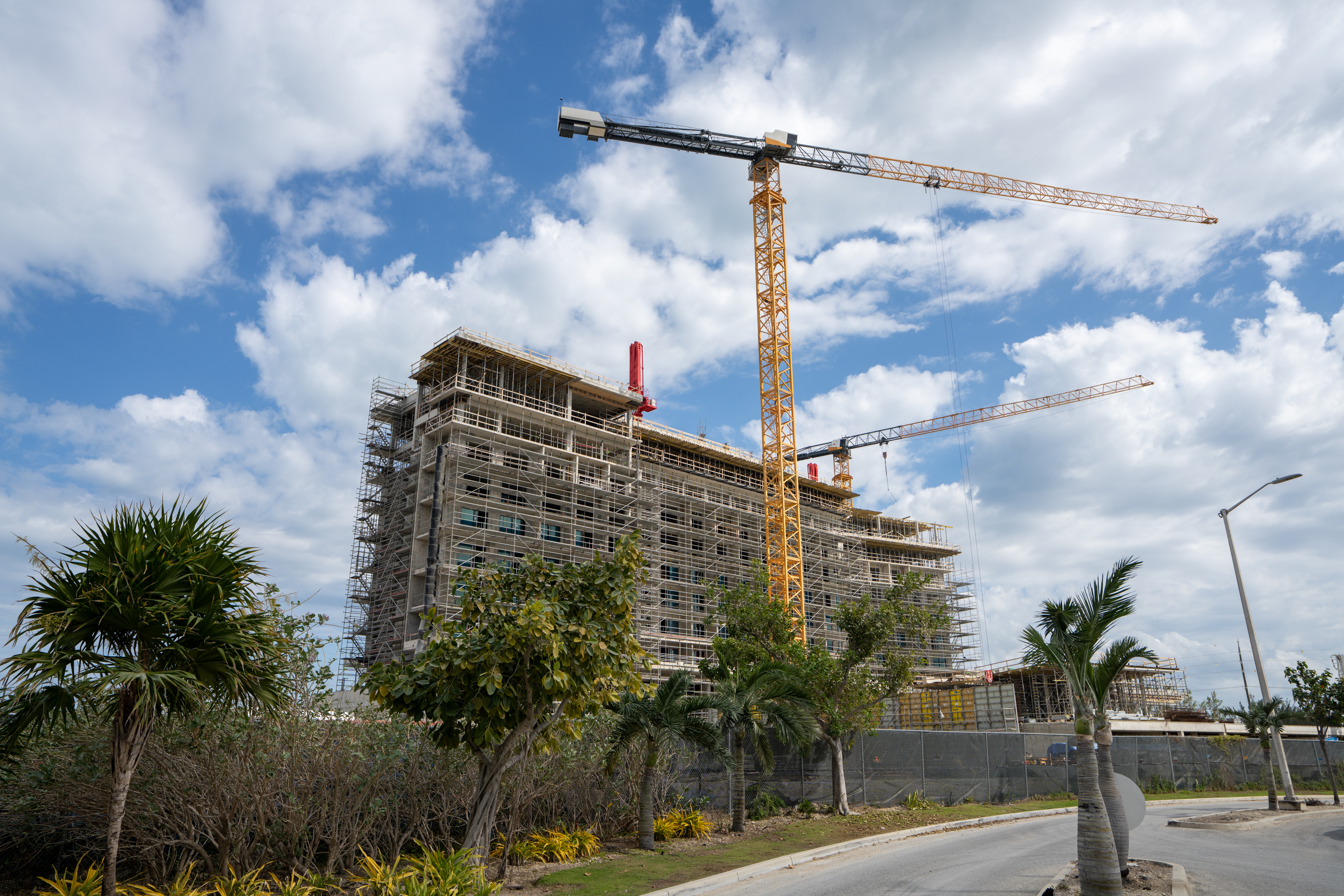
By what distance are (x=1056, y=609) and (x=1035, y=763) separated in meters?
23.6

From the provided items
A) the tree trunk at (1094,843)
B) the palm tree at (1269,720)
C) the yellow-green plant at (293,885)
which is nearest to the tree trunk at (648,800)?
the yellow-green plant at (293,885)

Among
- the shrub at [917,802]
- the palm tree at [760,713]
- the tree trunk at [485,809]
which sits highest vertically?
the palm tree at [760,713]

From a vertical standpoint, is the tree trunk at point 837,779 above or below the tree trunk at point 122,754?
below

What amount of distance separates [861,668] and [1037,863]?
12.6 m

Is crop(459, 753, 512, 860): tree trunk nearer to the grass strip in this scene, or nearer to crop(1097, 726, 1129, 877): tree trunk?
the grass strip

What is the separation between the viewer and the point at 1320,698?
27.5 meters

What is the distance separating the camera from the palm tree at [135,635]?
27.2ft

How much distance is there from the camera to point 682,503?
6981 centimetres

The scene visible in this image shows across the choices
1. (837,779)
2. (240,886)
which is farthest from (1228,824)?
(240,886)

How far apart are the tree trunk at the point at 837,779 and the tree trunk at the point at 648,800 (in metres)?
8.94

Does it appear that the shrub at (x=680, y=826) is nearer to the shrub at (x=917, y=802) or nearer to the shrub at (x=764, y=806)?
the shrub at (x=764, y=806)

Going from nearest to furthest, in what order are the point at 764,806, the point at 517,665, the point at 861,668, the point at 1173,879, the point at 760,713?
the point at 517,665
the point at 1173,879
the point at 760,713
the point at 764,806
the point at 861,668

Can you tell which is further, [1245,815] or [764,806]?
[1245,815]

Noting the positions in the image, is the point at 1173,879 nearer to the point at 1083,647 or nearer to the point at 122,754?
the point at 1083,647
